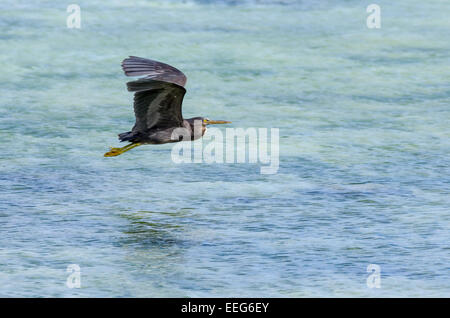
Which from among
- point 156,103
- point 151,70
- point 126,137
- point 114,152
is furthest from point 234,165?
point 151,70

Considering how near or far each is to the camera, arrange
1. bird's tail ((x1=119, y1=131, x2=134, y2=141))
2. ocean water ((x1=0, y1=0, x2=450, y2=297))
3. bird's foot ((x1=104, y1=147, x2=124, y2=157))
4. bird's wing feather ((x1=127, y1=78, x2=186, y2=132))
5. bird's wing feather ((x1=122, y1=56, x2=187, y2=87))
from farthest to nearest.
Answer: bird's foot ((x1=104, y1=147, x2=124, y2=157)) → bird's tail ((x1=119, y1=131, x2=134, y2=141)) → bird's wing feather ((x1=127, y1=78, x2=186, y2=132)) → bird's wing feather ((x1=122, y1=56, x2=187, y2=87)) → ocean water ((x1=0, y1=0, x2=450, y2=297))

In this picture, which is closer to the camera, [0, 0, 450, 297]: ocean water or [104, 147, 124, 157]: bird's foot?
[0, 0, 450, 297]: ocean water

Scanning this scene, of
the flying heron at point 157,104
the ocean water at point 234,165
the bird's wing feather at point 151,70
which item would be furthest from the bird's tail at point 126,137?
the bird's wing feather at point 151,70

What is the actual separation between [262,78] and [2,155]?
4.44 m

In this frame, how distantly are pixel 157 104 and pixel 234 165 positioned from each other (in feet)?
6.25

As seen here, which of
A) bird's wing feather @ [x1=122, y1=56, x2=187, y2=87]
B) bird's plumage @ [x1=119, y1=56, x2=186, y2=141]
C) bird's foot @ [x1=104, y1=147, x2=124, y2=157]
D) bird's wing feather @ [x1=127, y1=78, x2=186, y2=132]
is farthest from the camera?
bird's foot @ [x1=104, y1=147, x2=124, y2=157]

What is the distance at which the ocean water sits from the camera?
7.71 metres

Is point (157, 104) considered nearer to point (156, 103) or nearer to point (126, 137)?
point (156, 103)

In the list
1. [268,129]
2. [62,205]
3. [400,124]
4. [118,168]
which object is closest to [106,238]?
[62,205]

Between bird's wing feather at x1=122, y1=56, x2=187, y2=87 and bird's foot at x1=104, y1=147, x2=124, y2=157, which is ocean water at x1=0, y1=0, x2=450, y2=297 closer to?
bird's foot at x1=104, y1=147, x2=124, y2=157

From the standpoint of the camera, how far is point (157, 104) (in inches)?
349

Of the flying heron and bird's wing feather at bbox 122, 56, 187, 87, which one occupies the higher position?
bird's wing feather at bbox 122, 56, 187, 87

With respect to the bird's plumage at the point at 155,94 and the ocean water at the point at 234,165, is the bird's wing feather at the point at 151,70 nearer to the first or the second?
the bird's plumage at the point at 155,94

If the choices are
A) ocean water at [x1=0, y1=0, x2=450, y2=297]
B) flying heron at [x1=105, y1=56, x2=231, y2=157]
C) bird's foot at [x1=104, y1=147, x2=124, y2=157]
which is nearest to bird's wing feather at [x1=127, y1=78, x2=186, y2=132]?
flying heron at [x1=105, y1=56, x2=231, y2=157]
